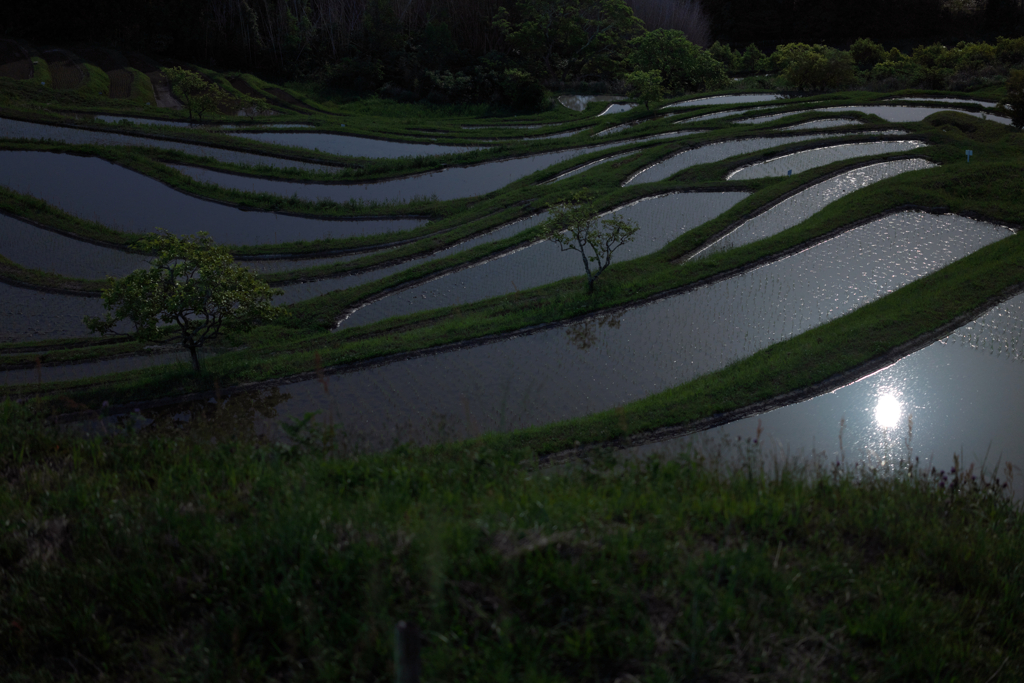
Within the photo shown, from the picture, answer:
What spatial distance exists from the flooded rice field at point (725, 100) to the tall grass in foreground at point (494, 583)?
106 ft

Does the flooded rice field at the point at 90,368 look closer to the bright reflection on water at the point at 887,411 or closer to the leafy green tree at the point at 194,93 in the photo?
the bright reflection on water at the point at 887,411

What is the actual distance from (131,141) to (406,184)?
11.9 metres

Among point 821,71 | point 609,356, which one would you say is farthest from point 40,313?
point 821,71

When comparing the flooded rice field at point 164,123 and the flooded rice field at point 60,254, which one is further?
the flooded rice field at point 164,123

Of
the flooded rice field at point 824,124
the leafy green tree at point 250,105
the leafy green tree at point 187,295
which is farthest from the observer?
the leafy green tree at point 250,105

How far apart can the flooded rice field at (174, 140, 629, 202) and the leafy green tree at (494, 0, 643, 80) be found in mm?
22107

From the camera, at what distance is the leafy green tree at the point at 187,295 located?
37.4 ft

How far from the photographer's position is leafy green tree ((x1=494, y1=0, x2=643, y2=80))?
44125mm

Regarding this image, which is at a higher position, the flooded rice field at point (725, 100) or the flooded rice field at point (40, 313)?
the flooded rice field at point (725, 100)

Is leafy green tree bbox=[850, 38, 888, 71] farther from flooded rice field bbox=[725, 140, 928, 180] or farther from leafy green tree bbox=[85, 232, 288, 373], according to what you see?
leafy green tree bbox=[85, 232, 288, 373]

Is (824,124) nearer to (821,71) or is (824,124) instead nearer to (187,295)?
(821,71)

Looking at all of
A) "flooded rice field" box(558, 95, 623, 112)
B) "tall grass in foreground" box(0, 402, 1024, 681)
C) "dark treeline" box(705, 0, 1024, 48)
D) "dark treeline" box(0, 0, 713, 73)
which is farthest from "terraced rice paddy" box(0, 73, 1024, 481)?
"dark treeline" box(705, 0, 1024, 48)

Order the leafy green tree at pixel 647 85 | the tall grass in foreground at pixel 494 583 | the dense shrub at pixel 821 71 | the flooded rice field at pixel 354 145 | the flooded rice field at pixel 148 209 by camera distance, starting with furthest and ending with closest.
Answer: the dense shrub at pixel 821 71 < the leafy green tree at pixel 647 85 < the flooded rice field at pixel 354 145 < the flooded rice field at pixel 148 209 < the tall grass in foreground at pixel 494 583

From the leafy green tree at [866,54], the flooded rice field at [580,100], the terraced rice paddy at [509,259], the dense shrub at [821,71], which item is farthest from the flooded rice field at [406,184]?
the leafy green tree at [866,54]
